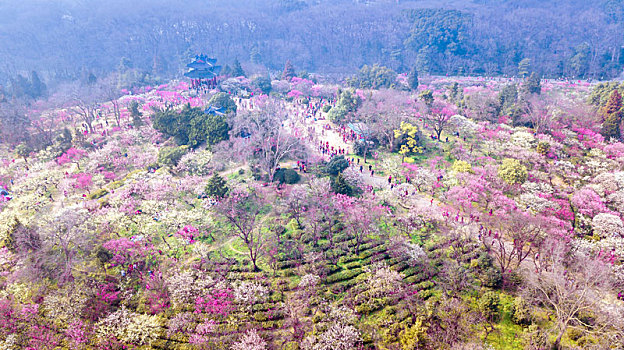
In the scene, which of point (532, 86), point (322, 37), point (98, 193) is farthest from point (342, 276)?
point (322, 37)

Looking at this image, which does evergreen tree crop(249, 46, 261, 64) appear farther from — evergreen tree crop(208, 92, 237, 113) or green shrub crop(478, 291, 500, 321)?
green shrub crop(478, 291, 500, 321)

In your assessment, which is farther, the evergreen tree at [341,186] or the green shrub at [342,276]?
the evergreen tree at [341,186]

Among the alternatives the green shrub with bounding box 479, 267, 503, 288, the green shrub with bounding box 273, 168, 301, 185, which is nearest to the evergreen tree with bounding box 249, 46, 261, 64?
the green shrub with bounding box 273, 168, 301, 185

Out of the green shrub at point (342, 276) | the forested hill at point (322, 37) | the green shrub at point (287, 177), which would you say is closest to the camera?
the green shrub at point (342, 276)

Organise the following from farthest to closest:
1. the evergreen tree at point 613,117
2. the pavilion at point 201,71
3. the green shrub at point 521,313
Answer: the pavilion at point 201,71, the evergreen tree at point 613,117, the green shrub at point 521,313

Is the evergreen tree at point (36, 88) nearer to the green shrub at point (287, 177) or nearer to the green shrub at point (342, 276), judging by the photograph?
the green shrub at point (287, 177)

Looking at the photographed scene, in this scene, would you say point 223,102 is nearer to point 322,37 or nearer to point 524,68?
point 322,37

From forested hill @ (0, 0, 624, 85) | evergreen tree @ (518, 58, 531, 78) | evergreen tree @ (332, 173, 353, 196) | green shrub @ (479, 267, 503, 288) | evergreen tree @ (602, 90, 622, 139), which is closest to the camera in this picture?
green shrub @ (479, 267, 503, 288)

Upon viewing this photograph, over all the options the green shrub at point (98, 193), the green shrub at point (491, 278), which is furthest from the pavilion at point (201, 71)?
the green shrub at point (491, 278)
